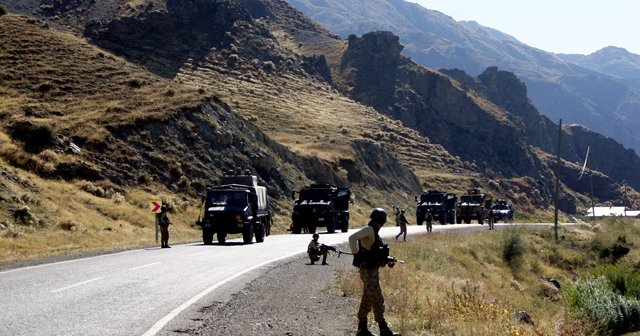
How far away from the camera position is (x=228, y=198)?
3000 cm

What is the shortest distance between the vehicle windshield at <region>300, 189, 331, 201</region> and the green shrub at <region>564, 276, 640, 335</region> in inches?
774

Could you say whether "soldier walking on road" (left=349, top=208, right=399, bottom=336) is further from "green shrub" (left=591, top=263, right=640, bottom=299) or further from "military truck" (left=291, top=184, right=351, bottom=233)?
"military truck" (left=291, top=184, right=351, bottom=233)

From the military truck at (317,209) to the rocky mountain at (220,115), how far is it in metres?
5.90

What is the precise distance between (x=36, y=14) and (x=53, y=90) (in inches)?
1916

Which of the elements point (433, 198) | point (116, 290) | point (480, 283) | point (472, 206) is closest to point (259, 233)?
point (480, 283)

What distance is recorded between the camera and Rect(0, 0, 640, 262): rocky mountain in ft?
147

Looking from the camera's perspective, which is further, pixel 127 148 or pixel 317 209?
pixel 127 148

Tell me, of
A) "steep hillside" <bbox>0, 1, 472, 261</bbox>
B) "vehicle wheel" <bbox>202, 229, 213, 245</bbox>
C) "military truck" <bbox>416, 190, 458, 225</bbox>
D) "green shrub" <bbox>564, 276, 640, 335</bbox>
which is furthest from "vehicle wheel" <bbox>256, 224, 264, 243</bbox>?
"military truck" <bbox>416, 190, 458, 225</bbox>

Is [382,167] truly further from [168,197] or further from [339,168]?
[168,197]

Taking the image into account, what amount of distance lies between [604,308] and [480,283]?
4.59 meters

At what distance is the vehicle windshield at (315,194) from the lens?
42.8 m

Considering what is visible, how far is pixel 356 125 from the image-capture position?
10169cm

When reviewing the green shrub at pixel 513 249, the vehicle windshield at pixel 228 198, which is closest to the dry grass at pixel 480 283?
the green shrub at pixel 513 249

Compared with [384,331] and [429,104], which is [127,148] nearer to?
[384,331]
